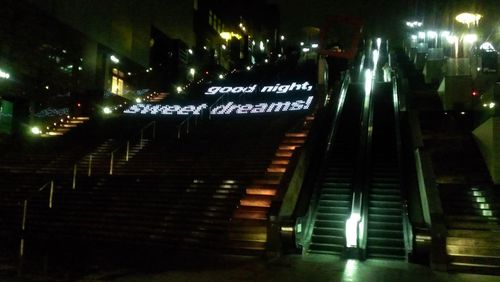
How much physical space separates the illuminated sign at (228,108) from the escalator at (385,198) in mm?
6364

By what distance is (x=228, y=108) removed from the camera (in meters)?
28.5

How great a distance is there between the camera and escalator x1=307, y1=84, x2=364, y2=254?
1298 cm

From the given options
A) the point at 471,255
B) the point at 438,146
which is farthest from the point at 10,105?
the point at 471,255

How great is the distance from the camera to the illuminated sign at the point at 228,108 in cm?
2683

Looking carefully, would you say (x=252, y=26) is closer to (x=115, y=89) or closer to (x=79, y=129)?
(x=115, y=89)

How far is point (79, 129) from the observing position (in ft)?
83.4

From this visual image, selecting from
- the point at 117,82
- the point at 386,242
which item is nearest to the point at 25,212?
the point at 386,242

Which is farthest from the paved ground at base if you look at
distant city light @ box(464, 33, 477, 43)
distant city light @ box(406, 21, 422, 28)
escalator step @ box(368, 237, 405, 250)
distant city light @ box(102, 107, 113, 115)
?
distant city light @ box(406, 21, 422, 28)

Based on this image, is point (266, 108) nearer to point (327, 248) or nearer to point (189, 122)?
point (189, 122)

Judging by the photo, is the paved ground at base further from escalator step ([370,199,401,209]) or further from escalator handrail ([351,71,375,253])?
escalator step ([370,199,401,209])

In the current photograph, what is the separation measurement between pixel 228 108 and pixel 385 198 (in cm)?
1549

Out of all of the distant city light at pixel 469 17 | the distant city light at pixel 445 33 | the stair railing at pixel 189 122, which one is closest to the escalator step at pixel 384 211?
the stair railing at pixel 189 122

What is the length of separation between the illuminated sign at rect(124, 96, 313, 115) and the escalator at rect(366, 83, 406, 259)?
6.36m

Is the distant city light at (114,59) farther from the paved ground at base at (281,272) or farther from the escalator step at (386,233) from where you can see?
the escalator step at (386,233)
